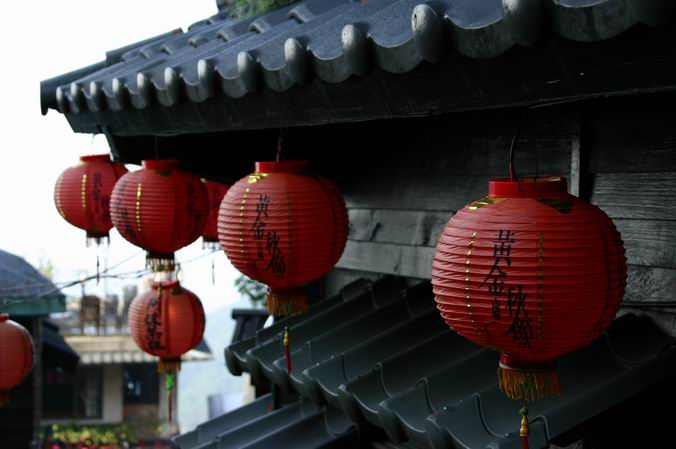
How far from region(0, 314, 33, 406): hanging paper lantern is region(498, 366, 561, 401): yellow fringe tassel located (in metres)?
7.72

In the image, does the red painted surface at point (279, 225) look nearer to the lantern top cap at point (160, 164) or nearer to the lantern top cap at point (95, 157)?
the lantern top cap at point (160, 164)

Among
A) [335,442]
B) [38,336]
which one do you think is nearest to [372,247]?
[335,442]

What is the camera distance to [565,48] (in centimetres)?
281

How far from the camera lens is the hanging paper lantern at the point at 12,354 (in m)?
10.4

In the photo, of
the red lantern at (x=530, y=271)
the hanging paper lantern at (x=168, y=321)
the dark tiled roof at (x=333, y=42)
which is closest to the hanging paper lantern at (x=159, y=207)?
the dark tiled roof at (x=333, y=42)

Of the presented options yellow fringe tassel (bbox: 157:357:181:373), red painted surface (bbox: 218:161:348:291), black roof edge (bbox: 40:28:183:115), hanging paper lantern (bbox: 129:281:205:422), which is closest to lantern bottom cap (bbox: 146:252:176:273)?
black roof edge (bbox: 40:28:183:115)

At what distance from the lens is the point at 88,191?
8.02 metres

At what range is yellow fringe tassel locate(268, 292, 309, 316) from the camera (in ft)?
17.5

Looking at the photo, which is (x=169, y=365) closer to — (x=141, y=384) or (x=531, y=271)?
(x=531, y=271)

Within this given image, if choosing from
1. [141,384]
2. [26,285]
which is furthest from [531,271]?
[141,384]

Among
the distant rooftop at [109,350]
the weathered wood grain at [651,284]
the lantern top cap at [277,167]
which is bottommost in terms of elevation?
the distant rooftop at [109,350]

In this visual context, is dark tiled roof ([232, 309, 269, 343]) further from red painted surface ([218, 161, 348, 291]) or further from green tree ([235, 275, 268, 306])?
red painted surface ([218, 161, 348, 291])

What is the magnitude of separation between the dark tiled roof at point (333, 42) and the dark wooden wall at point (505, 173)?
604mm

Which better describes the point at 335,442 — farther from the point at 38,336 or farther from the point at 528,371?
the point at 38,336
